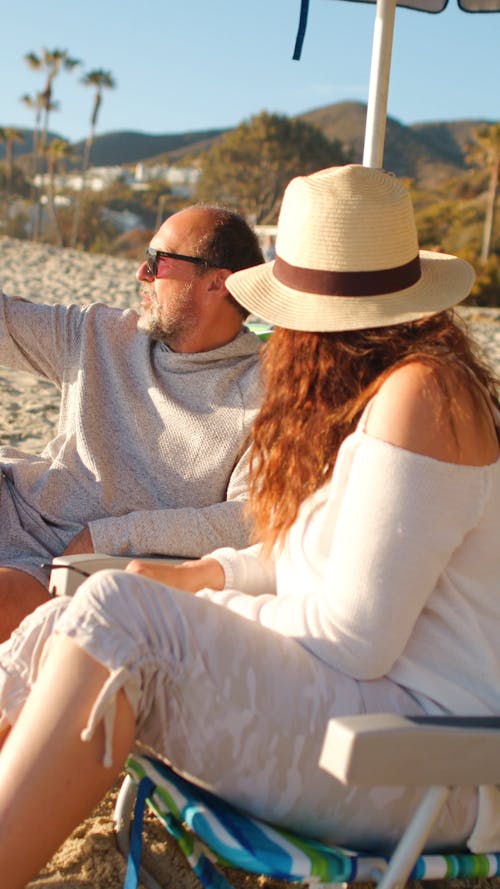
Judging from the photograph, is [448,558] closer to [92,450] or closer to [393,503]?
[393,503]

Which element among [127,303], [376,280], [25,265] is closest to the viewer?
[376,280]

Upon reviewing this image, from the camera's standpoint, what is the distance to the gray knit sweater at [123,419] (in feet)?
9.99

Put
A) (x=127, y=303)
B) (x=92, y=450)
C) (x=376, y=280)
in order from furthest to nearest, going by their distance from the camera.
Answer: (x=127, y=303)
(x=92, y=450)
(x=376, y=280)

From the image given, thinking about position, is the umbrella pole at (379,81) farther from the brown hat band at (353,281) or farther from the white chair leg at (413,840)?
the white chair leg at (413,840)

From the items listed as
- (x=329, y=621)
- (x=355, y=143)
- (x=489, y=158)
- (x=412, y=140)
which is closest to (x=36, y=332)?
(x=329, y=621)

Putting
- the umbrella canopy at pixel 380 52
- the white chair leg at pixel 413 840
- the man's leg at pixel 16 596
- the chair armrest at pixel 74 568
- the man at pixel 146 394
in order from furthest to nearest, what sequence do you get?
the umbrella canopy at pixel 380 52, the man at pixel 146 394, the man's leg at pixel 16 596, the chair armrest at pixel 74 568, the white chair leg at pixel 413 840

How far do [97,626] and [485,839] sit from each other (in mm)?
788

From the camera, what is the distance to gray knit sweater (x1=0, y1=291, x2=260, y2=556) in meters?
3.04

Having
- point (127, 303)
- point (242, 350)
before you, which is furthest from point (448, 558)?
point (127, 303)

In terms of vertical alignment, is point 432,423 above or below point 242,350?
above

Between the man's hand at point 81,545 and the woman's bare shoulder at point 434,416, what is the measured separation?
52.4 inches

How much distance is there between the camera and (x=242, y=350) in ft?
10.4

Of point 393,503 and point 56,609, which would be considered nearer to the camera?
point 393,503

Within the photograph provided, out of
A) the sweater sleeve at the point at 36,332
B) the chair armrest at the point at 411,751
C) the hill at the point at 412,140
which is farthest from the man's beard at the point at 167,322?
the hill at the point at 412,140
